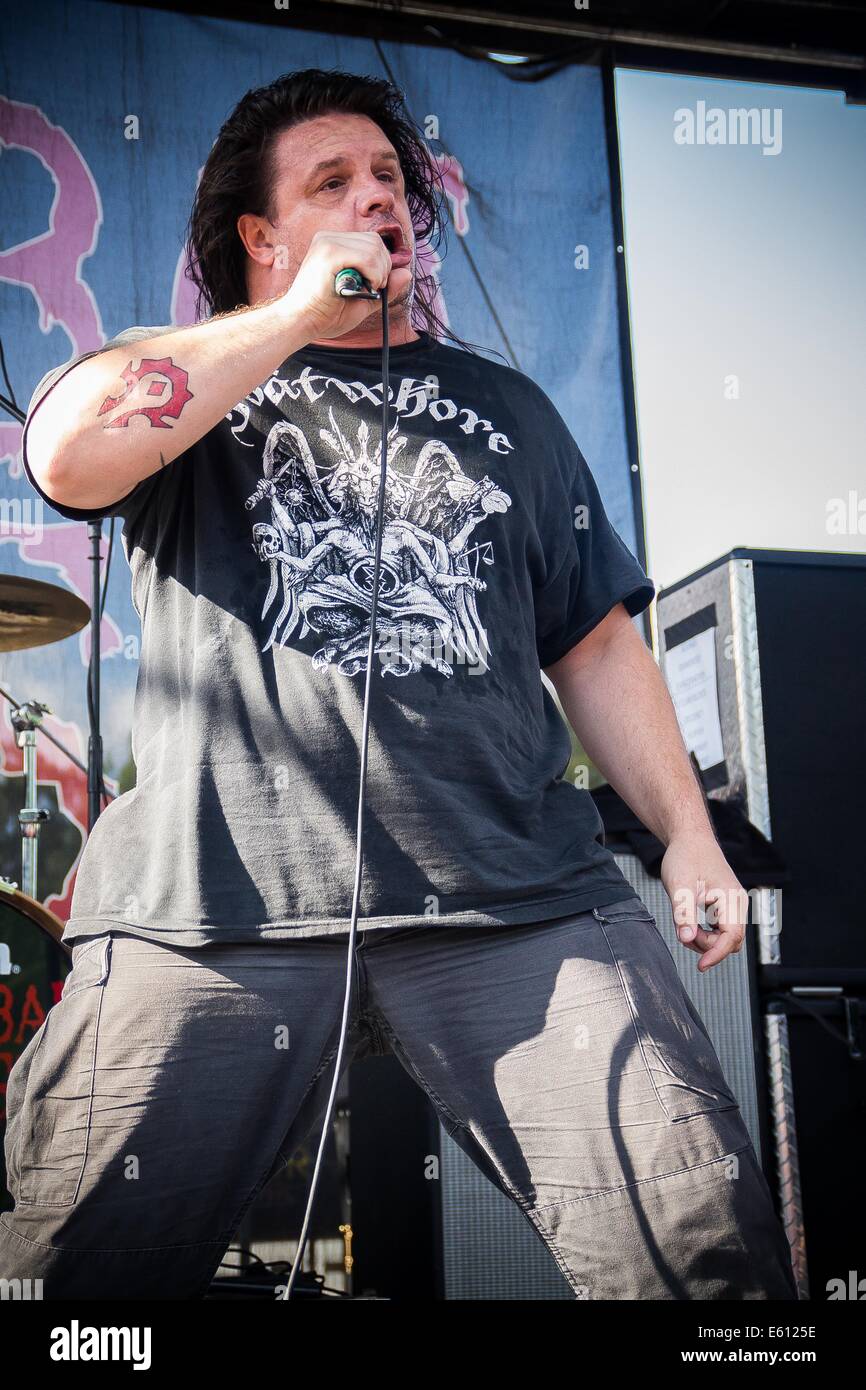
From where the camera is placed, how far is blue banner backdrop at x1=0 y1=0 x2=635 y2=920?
9.02 ft

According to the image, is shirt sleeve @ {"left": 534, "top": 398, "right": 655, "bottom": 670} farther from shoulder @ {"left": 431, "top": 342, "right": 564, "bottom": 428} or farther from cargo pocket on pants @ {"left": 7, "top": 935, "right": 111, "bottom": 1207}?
cargo pocket on pants @ {"left": 7, "top": 935, "right": 111, "bottom": 1207}

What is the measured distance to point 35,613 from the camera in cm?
269

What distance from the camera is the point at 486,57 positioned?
3057mm

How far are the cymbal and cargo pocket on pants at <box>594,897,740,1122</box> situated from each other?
5.36 ft

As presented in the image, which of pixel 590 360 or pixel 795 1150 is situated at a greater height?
pixel 590 360

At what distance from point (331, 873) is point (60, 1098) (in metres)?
0.38

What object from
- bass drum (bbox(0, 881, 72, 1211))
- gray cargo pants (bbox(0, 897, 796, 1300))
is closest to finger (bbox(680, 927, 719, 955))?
gray cargo pants (bbox(0, 897, 796, 1300))

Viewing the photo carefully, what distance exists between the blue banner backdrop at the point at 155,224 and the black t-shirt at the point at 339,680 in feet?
4.10

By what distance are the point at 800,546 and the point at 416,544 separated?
1.87m

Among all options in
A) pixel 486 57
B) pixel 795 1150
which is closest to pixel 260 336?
pixel 795 1150

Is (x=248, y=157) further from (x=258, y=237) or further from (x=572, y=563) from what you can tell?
(x=572, y=563)

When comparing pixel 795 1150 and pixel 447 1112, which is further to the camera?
pixel 795 1150

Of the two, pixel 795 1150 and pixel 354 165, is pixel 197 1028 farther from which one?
pixel 795 1150

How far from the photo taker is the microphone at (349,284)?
1326mm
